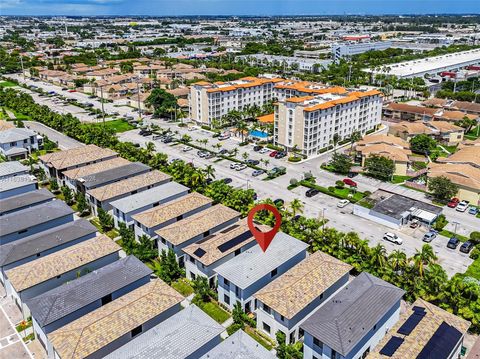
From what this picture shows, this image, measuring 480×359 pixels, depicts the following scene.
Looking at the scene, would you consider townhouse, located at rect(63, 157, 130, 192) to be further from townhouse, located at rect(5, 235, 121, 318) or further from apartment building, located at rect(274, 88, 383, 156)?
apartment building, located at rect(274, 88, 383, 156)

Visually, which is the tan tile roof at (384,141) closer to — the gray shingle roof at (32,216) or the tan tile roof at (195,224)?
the tan tile roof at (195,224)

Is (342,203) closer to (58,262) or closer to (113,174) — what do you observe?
(113,174)

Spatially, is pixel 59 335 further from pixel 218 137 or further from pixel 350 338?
pixel 218 137

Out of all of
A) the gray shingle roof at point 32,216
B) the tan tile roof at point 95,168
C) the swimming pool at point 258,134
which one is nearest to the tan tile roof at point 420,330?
the gray shingle roof at point 32,216

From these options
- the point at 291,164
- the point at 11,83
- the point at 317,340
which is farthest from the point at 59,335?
the point at 11,83

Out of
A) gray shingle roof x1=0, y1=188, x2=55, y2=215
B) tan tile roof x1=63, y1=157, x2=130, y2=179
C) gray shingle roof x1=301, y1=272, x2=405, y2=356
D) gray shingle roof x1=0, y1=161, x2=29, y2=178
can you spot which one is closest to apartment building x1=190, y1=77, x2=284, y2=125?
tan tile roof x1=63, y1=157, x2=130, y2=179

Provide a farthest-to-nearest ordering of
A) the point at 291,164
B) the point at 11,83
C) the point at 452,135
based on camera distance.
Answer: the point at 11,83
the point at 452,135
the point at 291,164
